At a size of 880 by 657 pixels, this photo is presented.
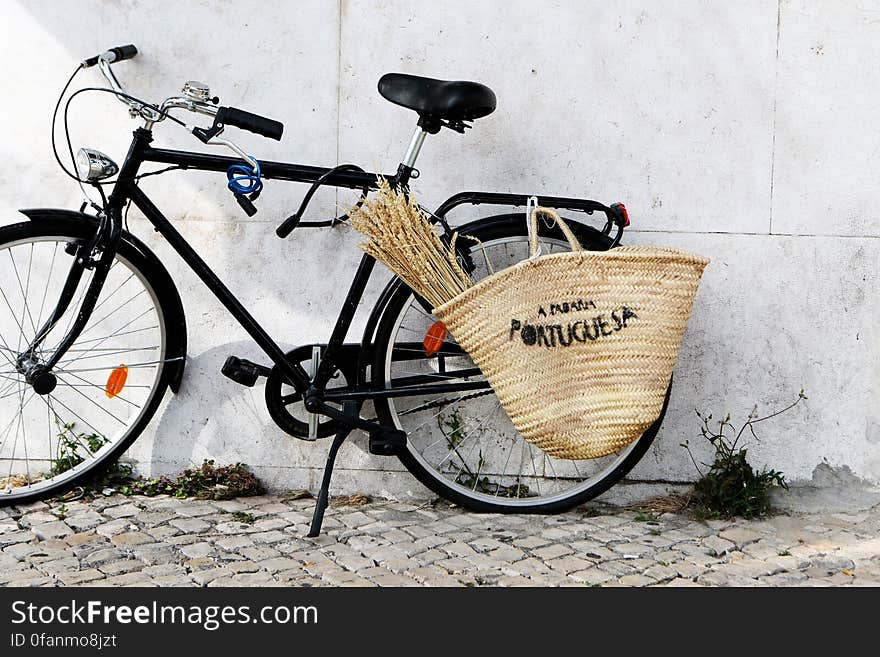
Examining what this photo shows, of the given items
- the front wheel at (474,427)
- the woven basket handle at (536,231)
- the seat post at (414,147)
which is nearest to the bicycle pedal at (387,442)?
the front wheel at (474,427)

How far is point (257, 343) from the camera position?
4.07 m

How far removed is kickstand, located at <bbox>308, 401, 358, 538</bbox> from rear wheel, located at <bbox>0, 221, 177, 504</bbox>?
34.3 inches

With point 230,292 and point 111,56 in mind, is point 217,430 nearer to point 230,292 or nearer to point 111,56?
point 230,292

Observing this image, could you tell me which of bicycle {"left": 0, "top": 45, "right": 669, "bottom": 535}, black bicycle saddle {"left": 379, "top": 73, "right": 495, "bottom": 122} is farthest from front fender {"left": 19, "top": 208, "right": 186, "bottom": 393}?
black bicycle saddle {"left": 379, "top": 73, "right": 495, "bottom": 122}

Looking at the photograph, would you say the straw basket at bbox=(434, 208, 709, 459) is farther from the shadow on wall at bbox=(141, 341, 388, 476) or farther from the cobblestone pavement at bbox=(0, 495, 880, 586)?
the shadow on wall at bbox=(141, 341, 388, 476)

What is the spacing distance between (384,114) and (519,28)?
670 mm

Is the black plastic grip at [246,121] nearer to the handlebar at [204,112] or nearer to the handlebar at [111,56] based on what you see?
the handlebar at [204,112]

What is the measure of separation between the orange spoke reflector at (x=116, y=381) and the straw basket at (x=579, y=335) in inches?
59.0

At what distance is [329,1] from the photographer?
4133 millimetres

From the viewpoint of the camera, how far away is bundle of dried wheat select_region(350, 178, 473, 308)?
3.52 meters

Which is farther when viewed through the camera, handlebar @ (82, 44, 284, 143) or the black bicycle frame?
the black bicycle frame

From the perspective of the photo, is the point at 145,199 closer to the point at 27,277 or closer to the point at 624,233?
the point at 27,277

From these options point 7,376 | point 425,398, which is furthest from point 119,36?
point 425,398
